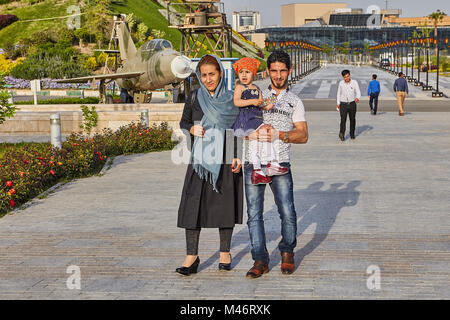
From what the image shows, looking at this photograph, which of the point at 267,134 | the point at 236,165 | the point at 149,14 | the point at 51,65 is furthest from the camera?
the point at 149,14

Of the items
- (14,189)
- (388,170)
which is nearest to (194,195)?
(14,189)

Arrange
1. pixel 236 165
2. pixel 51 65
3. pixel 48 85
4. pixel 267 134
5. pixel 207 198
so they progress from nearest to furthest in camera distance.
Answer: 1. pixel 267 134
2. pixel 236 165
3. pixel 207 198
4. pixel 48 85
5. pixel 51 65

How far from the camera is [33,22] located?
283 ft

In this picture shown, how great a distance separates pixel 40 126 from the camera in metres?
22.9

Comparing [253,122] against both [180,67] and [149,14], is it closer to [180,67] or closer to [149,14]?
[180,67]

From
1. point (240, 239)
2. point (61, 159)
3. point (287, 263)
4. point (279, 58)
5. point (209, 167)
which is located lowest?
point (240, 239)

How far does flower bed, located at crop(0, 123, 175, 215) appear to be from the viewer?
1152cm

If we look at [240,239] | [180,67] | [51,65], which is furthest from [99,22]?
[240,239]

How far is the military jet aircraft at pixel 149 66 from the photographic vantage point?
87.8 ft

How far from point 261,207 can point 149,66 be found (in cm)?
2259

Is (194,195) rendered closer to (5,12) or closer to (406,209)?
(406,209)

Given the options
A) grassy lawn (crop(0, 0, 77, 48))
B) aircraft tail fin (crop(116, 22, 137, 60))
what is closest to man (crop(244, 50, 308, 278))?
aircraft tail fin (crop(116, 22, 137, 60))
